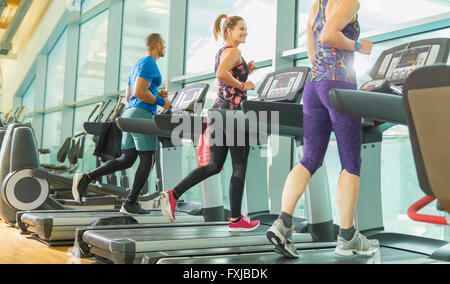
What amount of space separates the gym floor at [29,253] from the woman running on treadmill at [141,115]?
459 millimetres

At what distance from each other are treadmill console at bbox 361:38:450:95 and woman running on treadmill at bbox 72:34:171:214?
4.86ft

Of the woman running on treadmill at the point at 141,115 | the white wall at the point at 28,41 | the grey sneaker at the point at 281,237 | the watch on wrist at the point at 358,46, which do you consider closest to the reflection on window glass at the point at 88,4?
the white wall at the point at 28,41

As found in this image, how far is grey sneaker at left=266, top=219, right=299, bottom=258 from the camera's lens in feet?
6.24

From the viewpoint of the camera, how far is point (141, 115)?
321 centimetres

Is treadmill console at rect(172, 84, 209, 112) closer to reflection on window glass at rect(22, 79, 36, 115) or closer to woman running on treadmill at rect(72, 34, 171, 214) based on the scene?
woman running on treadmill at rect(72, 34, 171, 214)

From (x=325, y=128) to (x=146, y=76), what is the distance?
1565 mm

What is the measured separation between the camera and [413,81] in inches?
48.6

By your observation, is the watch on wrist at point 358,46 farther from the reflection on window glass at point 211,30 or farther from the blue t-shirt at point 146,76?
the reflection on window glass at point 211,30

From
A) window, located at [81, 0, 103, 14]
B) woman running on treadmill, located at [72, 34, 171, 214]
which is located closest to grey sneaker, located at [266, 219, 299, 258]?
woman running on treadmill, located at [72, 34, 171, 214]

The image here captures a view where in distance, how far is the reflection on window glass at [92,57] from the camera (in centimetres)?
870
